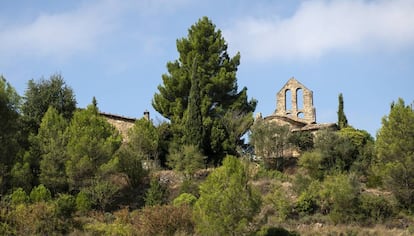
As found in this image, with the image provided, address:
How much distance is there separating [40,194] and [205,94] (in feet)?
46.4

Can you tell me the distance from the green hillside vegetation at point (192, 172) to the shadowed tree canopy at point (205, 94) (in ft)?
0.29

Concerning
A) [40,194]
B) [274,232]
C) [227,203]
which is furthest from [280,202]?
[40,194]

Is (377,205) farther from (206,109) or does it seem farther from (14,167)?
(14,167)

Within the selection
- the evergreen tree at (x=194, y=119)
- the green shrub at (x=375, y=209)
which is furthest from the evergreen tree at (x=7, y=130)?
the green shrub at (x=375, y=209)

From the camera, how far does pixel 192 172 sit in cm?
3244

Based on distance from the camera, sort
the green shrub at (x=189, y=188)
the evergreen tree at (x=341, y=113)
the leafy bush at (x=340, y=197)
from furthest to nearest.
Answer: the evergreen tree at (x=341, y=113)
the green shrub at (x=189, y=188)
the leafy bush at (x=340, y=197)

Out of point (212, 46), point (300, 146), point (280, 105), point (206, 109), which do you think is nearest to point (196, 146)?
point (206, 109)

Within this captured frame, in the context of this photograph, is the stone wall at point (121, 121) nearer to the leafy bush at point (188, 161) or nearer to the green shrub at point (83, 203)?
the leafy bush at point (188, 161)

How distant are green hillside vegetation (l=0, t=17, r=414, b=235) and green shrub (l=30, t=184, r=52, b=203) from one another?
59 mm

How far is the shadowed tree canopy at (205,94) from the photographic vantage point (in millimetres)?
35625

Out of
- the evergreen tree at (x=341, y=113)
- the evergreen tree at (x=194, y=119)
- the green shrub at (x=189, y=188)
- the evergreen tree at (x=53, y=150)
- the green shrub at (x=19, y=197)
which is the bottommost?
the green shrub at (x=19, y=197)

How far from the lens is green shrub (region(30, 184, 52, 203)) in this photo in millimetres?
27484

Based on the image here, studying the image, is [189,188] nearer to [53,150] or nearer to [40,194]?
[53,150]

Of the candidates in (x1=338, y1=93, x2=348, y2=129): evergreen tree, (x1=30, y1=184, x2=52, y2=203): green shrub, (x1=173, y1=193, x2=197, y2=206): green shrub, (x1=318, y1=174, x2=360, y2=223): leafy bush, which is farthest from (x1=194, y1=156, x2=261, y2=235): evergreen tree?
(x1=338, y1=93, x2=348, y2=129): evergreen tree
